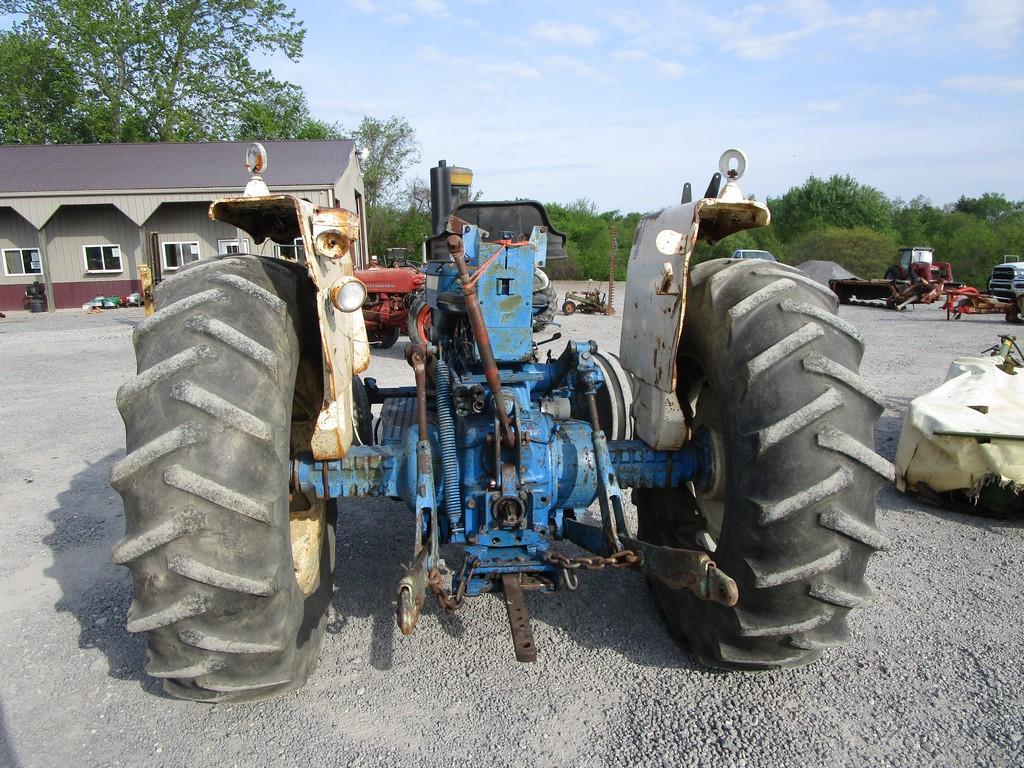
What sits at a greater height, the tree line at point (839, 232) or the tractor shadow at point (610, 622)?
the tree line at point (839, 232)

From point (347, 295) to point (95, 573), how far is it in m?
2.49

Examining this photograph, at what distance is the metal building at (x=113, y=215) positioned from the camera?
845 inches

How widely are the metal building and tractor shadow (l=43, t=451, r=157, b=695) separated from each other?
1759 centimetres

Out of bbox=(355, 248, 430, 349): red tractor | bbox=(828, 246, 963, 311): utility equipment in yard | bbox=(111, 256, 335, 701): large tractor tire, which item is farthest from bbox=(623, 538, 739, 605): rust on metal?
bbox=(828, 246, 963, 311): utility equipment in yard

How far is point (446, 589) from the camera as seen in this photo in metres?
2.61

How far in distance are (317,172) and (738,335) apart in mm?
22266

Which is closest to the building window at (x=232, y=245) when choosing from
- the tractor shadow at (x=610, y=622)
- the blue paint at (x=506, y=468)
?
the blue paint at (x=506, y=468)

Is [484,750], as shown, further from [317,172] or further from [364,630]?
[317,172]

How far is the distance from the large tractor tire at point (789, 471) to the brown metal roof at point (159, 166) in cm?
2080

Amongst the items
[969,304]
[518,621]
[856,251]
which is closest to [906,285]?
[969,304]

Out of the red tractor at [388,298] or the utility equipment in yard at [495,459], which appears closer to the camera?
the utility equipment in yard at [495,459]

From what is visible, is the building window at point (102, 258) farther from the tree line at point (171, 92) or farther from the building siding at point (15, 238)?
the tree line at point (171, 92)

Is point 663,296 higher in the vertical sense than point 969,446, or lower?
higher

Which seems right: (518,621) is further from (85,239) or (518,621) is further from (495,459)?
(85,239)
